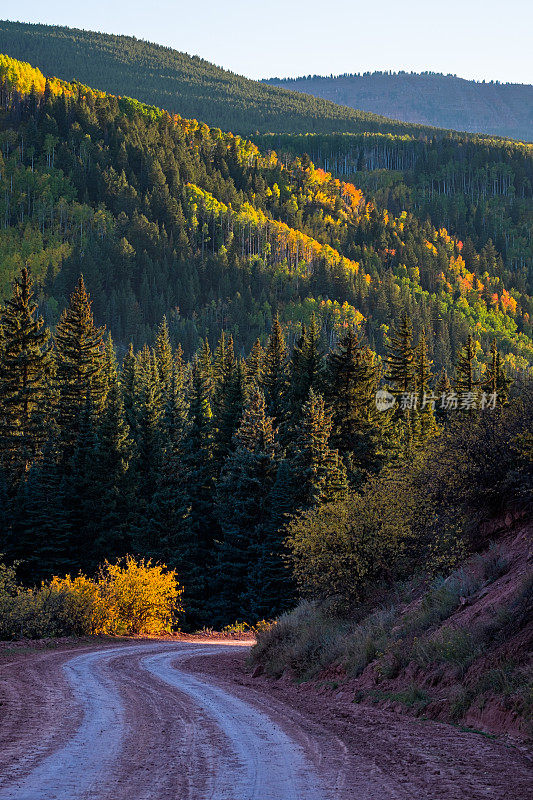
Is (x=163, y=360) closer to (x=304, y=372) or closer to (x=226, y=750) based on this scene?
(x=304, y=372)

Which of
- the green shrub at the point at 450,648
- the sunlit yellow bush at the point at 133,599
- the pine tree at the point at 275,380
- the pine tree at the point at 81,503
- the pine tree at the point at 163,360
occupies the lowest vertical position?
the pine tree at the point at 81,503

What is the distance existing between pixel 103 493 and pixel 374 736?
4767 centimetres

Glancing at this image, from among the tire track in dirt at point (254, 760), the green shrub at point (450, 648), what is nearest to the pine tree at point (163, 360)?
the green shrub at point (450, 648)

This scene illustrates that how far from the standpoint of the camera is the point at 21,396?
192 ft

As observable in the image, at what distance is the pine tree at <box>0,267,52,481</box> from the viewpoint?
190ft

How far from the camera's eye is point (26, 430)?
190 ft

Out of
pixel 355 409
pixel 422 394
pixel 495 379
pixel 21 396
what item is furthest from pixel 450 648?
pixel 495 379

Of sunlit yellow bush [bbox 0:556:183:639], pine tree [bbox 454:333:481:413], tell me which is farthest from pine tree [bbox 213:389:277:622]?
pine tree [bbox 454:333:481:413]

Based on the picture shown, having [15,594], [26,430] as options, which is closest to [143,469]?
[26,430]

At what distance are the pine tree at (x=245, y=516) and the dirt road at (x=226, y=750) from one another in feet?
112

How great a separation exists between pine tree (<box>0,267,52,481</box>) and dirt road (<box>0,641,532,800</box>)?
4298cm

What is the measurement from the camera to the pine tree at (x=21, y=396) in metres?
58.0

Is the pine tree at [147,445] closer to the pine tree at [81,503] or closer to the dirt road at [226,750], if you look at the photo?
the pine tree at [81,503]

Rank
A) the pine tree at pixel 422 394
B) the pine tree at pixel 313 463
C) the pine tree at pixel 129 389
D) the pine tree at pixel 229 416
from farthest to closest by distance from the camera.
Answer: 1. the pine tree at pixel 129 389
2. the pine tree at pixel 422 394
3. the pine tree at pixel 229 416
4. the pine tree at pixel 313 463
